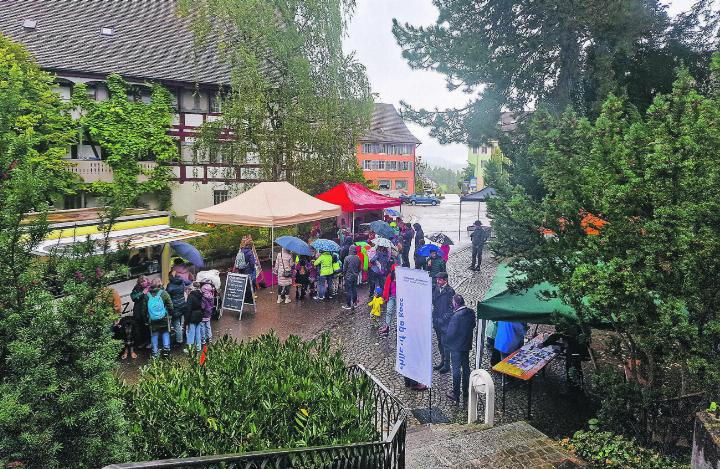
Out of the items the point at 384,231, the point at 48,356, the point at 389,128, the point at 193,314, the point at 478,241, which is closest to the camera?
the point at 48,356

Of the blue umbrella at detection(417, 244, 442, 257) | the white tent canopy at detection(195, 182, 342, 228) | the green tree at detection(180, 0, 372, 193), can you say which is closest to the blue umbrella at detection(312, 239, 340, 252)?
the white tent canopy at detection(195, 182, 342, 228)

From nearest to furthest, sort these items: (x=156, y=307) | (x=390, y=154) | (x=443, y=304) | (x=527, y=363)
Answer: (x=527, y=363)
(x=443, y=304)
(x=156, y=307)
(x=390, y=154)

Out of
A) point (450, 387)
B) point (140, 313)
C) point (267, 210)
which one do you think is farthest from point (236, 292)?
point (450, 387)

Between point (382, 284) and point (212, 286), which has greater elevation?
point (212, 286)

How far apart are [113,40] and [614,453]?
28.4 meters

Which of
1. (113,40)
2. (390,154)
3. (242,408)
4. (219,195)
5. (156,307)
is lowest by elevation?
(156,307)

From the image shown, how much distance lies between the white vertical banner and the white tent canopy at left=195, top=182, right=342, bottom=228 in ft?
23.2

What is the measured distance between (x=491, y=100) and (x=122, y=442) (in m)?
14.8

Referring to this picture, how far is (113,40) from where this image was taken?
2645 cm

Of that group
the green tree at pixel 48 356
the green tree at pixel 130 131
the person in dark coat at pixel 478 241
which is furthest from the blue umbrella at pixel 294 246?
the green tree at pixel 130 131

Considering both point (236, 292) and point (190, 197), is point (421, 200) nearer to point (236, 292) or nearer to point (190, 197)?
point (190, 197)

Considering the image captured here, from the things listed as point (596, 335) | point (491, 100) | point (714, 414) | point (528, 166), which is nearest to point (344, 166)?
point (491, 100)

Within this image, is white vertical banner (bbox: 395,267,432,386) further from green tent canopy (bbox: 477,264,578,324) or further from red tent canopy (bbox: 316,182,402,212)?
red tent canopy (bbox: 316,182,402,212)

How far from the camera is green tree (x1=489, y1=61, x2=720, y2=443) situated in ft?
18.9
